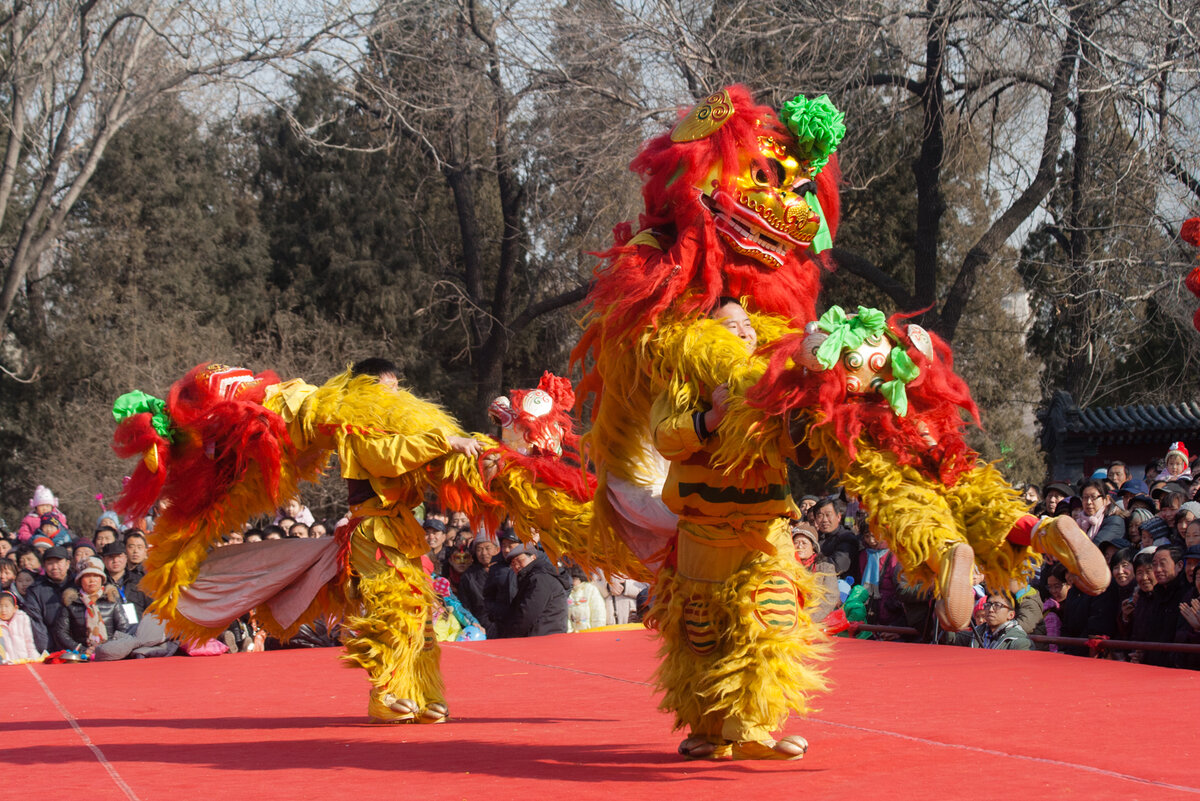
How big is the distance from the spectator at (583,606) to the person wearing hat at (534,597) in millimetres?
559

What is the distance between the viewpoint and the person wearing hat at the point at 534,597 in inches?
322

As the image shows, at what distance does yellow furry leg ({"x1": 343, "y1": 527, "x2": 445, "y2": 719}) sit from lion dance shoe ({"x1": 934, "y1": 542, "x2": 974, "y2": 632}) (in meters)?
2.31

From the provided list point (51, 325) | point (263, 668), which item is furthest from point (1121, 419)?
point (51, 325)

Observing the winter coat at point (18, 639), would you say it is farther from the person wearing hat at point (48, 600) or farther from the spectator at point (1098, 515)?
the spectator at point (1098, 515)

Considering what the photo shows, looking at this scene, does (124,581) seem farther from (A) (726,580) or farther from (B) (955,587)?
(B) (955,587)

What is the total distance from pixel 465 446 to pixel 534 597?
4055 mm

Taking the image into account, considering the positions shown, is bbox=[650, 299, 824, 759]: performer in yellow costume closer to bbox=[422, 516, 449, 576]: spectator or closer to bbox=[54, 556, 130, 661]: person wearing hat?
bbox=[422, 516, 449, 576]: spectator

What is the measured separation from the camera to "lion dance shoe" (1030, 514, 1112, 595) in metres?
2.56

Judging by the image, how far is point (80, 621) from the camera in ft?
25.9

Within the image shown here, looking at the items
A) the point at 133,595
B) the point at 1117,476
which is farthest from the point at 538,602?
the point at 1117,476

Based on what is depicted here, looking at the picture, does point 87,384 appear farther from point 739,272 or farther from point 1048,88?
point 739,272

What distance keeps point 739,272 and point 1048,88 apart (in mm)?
7989

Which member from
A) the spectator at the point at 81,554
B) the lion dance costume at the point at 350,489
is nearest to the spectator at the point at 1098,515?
the lion dance costume at the point at 350,489

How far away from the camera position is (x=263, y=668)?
6.74 meters
